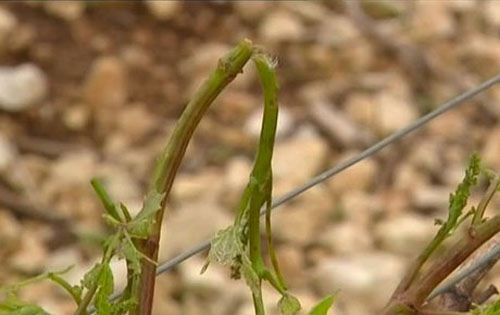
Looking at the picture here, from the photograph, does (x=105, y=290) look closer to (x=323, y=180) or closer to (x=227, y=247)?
(x=227, y=247)

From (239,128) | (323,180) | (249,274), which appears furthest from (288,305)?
(239,128)

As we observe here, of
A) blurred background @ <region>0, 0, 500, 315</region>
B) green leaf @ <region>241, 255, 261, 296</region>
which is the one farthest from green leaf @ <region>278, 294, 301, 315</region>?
blurred background @ <region>0, 0, 500, 315</region>

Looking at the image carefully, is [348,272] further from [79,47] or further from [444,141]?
[79,47]

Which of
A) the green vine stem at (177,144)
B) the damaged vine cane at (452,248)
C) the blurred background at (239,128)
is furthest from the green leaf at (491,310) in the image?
the blurred background at (239,128)

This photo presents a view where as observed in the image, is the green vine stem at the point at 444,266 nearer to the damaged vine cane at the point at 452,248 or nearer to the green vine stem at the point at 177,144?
the damaged vine cane at the point at 452,248

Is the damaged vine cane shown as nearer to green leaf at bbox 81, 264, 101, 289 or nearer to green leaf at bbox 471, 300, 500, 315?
green leaf at bbox 471, 300, 500, 315

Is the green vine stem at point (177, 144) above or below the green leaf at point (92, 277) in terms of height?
above
